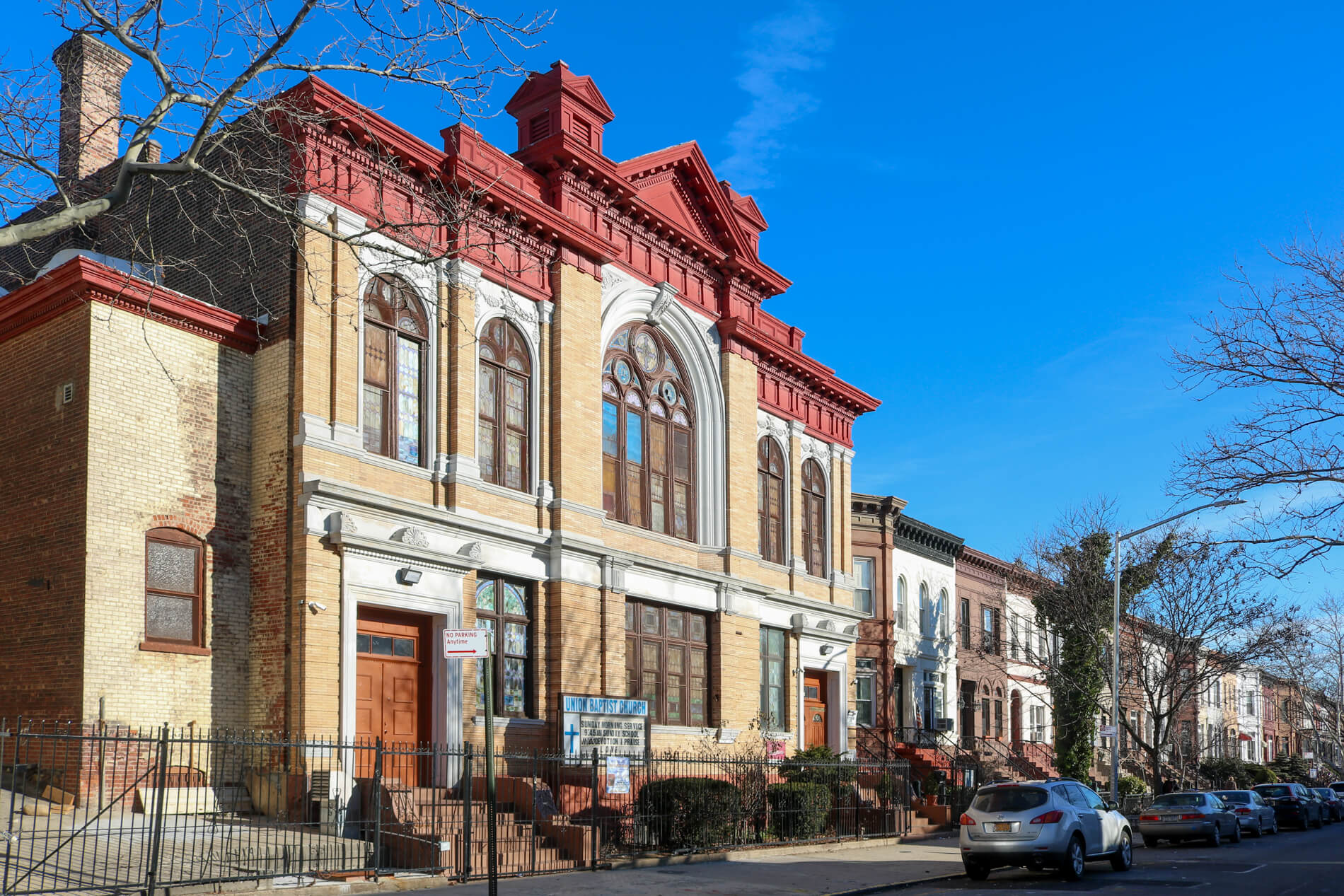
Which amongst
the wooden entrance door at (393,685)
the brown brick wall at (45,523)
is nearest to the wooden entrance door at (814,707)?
the wooden entrance door at (393,685)

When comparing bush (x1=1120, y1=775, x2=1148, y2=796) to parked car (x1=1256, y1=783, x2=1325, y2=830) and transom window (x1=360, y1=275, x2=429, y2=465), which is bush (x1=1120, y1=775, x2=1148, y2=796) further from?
transom window (x1=360, y1=275, x2=429, y2=465)

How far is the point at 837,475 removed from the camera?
35281mm

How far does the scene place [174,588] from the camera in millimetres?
18812

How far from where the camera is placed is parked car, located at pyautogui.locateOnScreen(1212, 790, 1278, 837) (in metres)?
33.2

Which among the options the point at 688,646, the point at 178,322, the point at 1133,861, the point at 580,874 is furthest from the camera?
the point at 688,646

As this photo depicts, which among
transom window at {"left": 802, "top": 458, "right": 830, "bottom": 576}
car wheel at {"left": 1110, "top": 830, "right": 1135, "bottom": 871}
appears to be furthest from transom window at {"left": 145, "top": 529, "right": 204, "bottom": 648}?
transom window at {"left": 802, "top": 458, "right": 830, "bottom": 576}

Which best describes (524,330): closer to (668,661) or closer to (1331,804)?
(668,661)

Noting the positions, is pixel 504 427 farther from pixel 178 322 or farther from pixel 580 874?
pixel 580 874

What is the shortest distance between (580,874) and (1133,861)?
11554 millimetres

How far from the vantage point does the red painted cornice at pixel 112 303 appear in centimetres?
1822

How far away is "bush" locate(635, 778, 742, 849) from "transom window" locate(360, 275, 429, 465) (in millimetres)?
6829

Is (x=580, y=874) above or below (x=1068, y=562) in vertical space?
below

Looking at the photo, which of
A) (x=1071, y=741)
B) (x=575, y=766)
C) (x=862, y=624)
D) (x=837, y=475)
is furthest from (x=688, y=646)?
(x=1071, y=741)

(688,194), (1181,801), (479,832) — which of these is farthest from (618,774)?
(1181,801)
